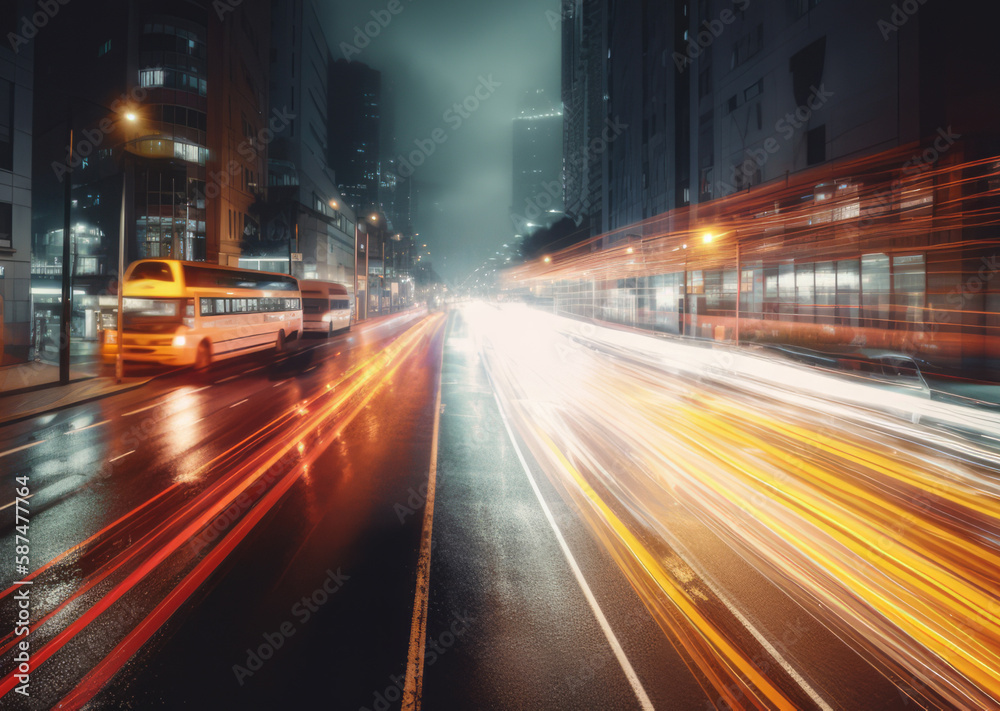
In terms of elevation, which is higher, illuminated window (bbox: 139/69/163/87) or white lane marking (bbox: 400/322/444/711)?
illuminated window (bbox: 139/69/163/87)

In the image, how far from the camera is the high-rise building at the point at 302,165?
5516cm

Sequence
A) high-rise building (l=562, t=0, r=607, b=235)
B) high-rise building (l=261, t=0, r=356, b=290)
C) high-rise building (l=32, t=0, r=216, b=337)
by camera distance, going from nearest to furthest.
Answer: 1. high-rise building (l=32, t=0, r=216, b=337)
2. high-rise building (l=261, t=0, r=356, b=290)
3. high-rise building (l=562, t=0, r=607, b=235)

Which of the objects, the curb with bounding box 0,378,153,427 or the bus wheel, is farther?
the bus wheel

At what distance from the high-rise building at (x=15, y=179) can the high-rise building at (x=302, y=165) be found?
84.3 feet

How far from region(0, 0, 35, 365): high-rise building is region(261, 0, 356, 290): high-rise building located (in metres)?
25.7

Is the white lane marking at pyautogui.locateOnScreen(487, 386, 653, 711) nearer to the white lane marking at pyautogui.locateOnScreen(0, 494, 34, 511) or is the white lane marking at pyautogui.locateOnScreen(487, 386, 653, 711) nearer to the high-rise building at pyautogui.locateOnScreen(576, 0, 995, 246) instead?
the white lane marking at pyautogui.locateOnScreen(0, 494, 34, 511)

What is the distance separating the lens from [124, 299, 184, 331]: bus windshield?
16953mm

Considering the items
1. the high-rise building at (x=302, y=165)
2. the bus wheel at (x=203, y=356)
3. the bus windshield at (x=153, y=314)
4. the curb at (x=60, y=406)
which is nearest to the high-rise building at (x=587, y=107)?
the high-rise building at (x=302, y=165)

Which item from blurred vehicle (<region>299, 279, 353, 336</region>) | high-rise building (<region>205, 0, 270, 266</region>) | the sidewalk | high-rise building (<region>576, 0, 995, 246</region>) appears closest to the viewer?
the sidewalk

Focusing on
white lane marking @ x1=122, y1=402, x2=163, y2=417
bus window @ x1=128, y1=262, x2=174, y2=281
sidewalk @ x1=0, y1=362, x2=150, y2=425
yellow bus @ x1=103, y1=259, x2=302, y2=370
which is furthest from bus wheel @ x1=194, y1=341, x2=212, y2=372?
white lane marking @ x1=122, y1=402, x2=163, y2=417

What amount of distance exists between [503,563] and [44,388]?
635 inches

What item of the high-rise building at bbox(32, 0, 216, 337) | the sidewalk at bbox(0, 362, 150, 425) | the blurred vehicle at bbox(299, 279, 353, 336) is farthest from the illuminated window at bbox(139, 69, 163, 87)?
the sidewalk at bbox(0, 362, 150, 425)

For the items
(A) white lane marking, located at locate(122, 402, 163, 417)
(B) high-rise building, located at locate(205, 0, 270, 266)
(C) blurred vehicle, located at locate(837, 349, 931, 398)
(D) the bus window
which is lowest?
(A) white lane marking, located at locate(122, 402, 163, 417)

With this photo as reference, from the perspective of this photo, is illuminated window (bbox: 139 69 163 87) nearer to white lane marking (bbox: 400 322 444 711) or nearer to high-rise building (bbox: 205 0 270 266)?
high-rise building (bbox: 205 0 270 266)
